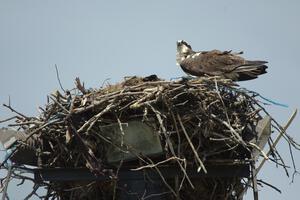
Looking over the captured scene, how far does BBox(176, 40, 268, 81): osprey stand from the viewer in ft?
21.6

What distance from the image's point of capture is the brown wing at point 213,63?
6801mm

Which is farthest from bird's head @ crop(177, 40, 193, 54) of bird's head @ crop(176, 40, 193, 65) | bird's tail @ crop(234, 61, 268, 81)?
bird's tail @ crop(234, 61, 268, 81)

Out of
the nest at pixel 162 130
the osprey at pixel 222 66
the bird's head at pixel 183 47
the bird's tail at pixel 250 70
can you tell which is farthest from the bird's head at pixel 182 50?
the nest at pixel 162 130

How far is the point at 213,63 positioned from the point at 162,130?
218 centimetres

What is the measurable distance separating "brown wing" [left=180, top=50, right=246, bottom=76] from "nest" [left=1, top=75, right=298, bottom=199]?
1265 millimetres

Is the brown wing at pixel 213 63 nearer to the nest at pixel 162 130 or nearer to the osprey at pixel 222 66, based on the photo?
the osprey at pixel 222 66

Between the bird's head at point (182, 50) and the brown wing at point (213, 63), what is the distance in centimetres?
73

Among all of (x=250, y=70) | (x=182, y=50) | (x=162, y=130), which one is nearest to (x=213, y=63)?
(x=250, y=70)

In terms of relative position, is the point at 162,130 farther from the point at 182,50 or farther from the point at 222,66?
the point at 182,50

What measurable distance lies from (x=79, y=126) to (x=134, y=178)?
0.68 meters

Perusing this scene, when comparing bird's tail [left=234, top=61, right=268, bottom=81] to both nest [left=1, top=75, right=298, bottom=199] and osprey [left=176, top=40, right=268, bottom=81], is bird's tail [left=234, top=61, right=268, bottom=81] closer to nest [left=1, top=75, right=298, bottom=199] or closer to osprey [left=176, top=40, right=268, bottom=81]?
osprey [left=176, top=40, right=268, bottom=81]

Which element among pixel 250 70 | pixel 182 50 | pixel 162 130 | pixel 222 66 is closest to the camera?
pixel 162 130

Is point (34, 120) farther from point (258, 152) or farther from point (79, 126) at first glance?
point (258, 152)

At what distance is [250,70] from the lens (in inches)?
260
